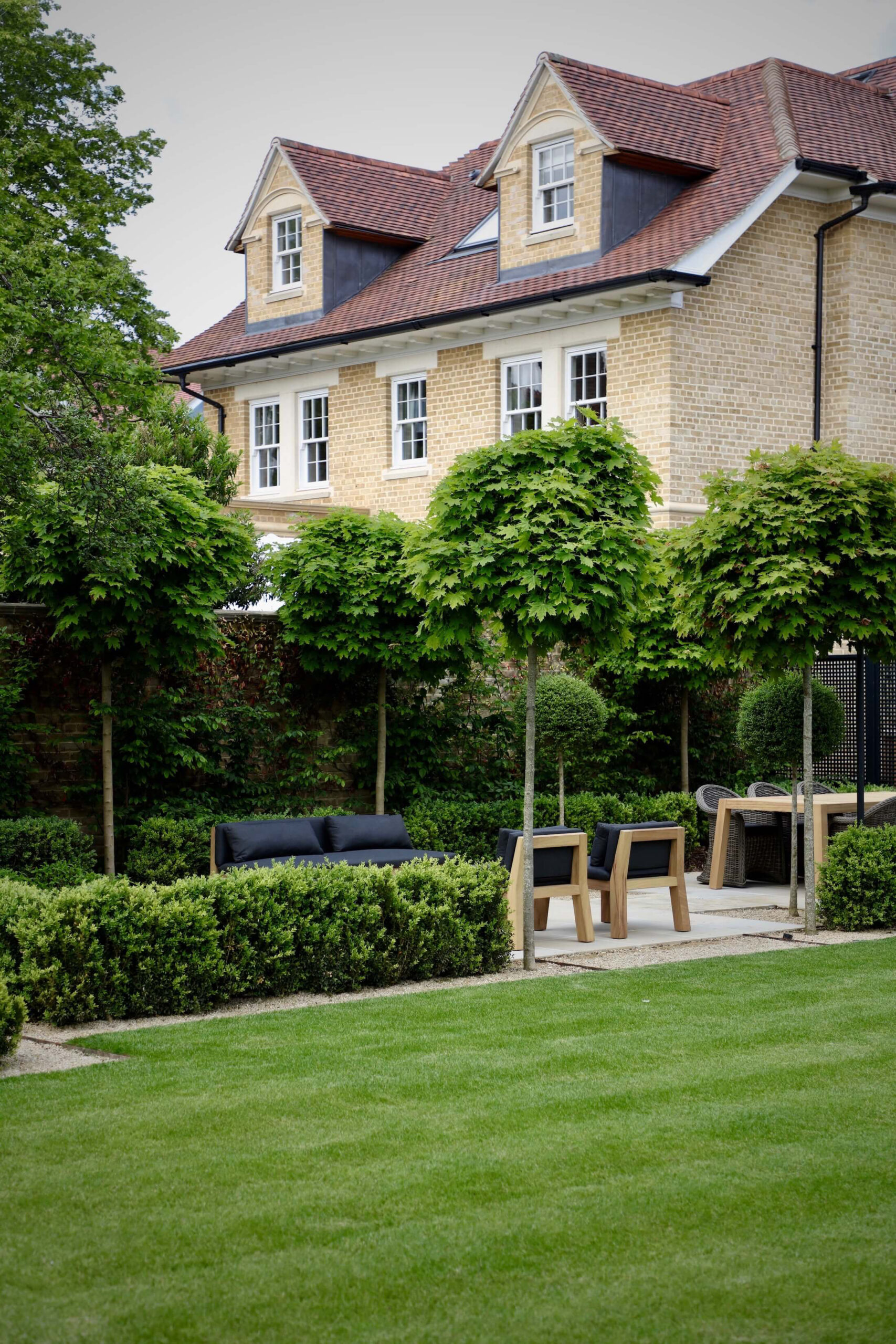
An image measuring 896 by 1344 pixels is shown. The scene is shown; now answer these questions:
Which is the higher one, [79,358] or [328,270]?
[328,270]

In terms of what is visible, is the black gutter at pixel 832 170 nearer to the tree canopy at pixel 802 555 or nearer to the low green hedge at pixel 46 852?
the tree canopy at pixel 802 555

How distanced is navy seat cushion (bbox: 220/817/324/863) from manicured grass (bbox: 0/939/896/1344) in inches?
126

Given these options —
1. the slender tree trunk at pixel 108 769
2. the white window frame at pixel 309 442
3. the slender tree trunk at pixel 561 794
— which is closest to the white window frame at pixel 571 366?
the white window frame at pixel 309 442

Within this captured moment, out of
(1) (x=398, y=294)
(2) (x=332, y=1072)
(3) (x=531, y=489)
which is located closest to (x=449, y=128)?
(1) (x=398, y=294)

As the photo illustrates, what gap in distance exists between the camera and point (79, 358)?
1088cm

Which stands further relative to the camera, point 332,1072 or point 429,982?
point 429,982

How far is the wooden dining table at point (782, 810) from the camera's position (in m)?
13.9

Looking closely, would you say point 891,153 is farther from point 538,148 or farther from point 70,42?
point 70,42

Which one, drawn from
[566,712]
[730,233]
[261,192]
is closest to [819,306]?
[730,233]

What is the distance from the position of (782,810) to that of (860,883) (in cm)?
218

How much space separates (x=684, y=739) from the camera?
18.0 meters

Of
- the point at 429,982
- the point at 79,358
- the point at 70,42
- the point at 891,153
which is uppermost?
the point at 70,42

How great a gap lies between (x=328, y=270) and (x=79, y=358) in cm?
1487

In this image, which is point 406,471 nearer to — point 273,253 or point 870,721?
point 273,253
